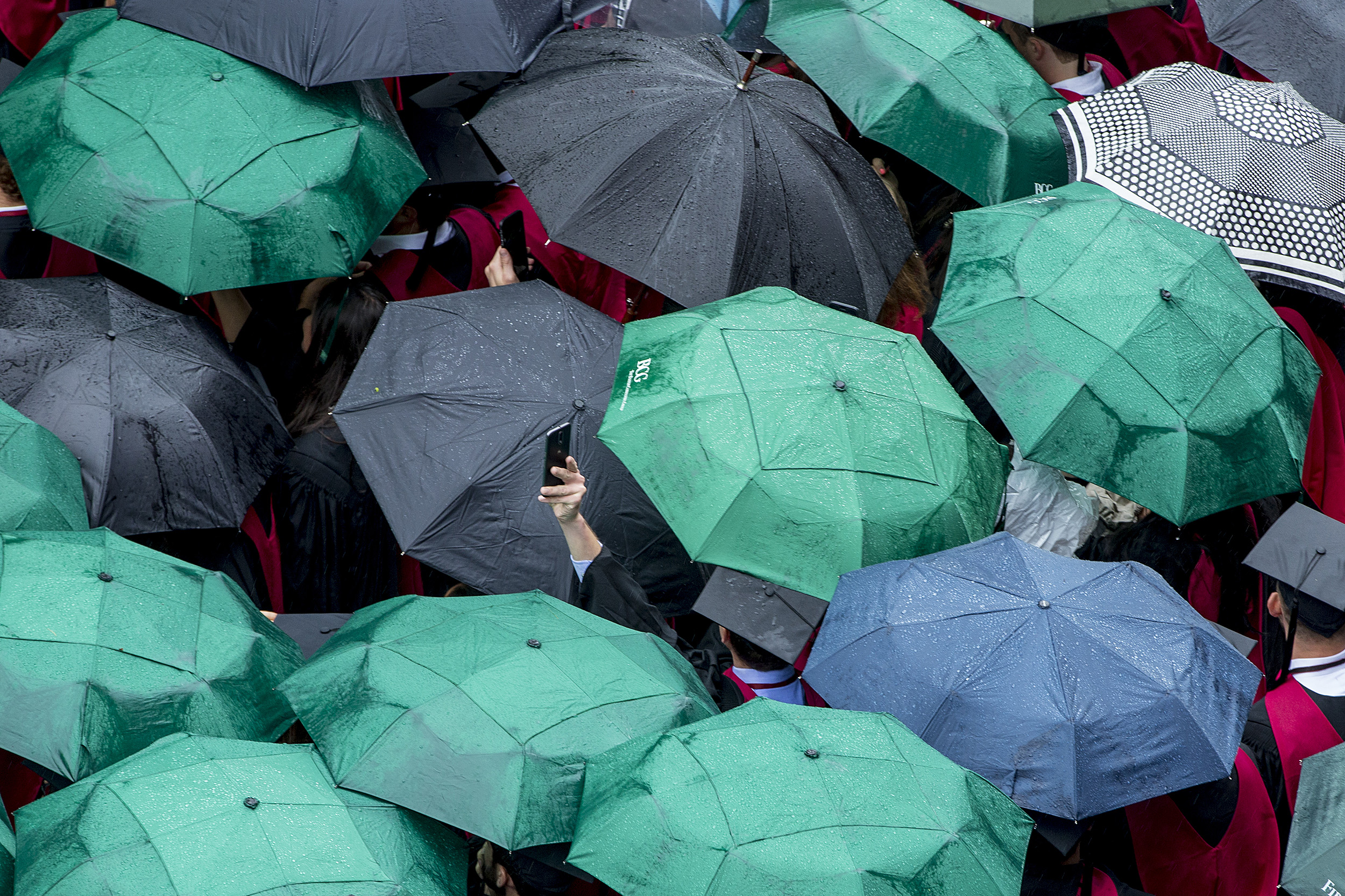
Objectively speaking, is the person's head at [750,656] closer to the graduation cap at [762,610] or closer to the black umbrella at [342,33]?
the graduation cap at [762,610]

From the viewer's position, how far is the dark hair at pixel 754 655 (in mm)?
4883

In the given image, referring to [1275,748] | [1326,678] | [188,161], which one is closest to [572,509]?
[188,161]

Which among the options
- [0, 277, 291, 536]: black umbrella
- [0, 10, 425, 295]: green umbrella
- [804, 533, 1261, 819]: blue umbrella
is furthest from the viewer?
[0, 10, 425, 295]: green umbrella

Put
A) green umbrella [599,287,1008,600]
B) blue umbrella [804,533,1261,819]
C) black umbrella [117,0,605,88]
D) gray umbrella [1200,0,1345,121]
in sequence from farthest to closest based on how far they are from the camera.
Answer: gray umbrella [1200,0,1345,121]
black umbrella [117,0,605,88]
green umbrella [599,287,1008,600]
blue umbrella [804,533,1261,819]

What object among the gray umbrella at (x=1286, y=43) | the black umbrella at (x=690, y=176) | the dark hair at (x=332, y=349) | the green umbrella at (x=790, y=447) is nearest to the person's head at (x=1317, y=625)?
the green umbrella at (x=790, y=447)

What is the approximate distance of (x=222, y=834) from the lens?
3.27m

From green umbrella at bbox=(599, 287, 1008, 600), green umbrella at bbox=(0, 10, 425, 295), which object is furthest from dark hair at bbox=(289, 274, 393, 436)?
green umbrella at bbox=(599, 287, 1008, 600)

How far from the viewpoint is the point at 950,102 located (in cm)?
605

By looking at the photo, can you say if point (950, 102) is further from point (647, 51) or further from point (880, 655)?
point (880, 655)

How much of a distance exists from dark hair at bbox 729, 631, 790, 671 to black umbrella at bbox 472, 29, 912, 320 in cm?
130

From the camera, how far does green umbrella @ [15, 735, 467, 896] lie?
10.4 ft

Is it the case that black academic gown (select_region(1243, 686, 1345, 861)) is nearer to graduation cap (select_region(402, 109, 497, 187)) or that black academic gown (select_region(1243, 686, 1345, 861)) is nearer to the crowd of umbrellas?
the crowd of umbrellas

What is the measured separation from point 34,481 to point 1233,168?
15.3ft

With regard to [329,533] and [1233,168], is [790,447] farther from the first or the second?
[1233,168]
